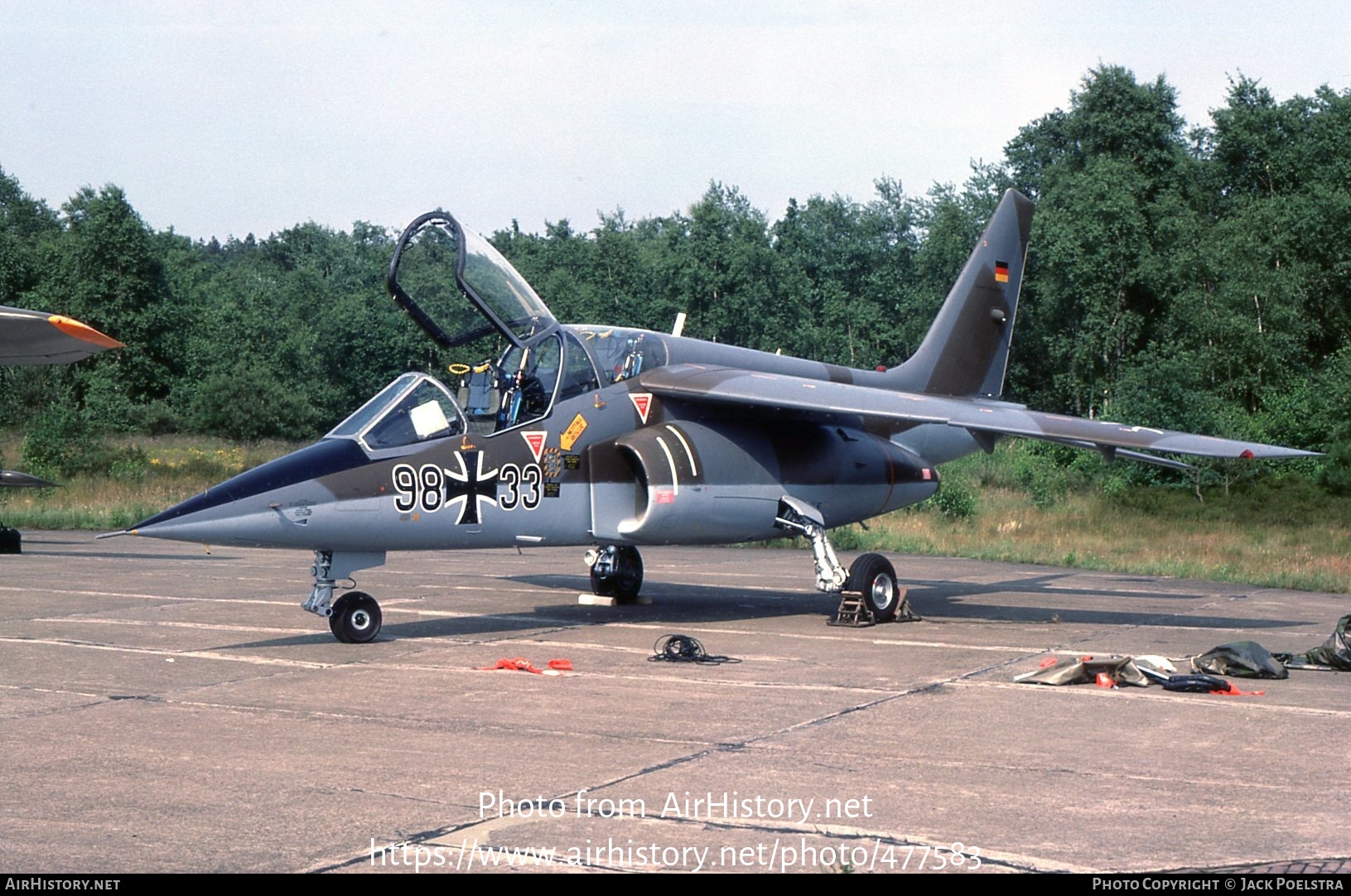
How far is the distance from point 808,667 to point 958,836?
16.2 feet

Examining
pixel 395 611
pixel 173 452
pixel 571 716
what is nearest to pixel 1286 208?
pixel 173 452

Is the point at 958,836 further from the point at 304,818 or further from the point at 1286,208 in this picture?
the point at 1286,208

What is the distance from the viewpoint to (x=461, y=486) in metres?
11.8

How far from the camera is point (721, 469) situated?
13.4 meters

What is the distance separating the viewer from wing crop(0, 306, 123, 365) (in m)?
17.1

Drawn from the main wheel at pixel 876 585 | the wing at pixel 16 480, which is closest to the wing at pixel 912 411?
the main wheel at pixel 876 585

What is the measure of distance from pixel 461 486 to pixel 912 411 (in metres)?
4.47

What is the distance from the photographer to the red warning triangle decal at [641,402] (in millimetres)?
13344

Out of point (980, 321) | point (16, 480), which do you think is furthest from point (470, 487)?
point (16, 480)

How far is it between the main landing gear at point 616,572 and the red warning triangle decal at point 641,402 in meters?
2.07

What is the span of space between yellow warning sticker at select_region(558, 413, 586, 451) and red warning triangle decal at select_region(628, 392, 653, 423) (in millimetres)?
684

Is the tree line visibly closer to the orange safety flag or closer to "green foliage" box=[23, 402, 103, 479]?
"green foliage" box=[23, 402, 103, 479]

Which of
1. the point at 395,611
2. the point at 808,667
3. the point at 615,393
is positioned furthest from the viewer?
the point at 395,611

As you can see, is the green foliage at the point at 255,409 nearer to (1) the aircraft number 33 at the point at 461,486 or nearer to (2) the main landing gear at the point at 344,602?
(1) the aircraft number 33 at the point at 461,486
